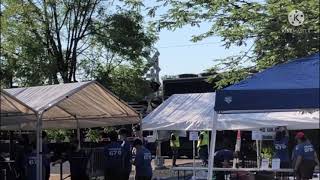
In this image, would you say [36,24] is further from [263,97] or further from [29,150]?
[263,97]

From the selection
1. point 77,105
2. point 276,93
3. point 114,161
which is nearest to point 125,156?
point 114,161

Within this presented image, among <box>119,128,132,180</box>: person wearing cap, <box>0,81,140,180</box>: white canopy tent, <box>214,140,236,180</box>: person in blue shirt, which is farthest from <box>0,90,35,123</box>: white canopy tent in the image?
<box>214,140,236,180</box>: person in blue shirt

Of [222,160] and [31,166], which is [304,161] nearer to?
[222,160]

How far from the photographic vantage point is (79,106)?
1548 centimetres

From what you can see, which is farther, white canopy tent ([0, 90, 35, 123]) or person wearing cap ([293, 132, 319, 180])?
person wearing cap ([293, 132, 319, 180])

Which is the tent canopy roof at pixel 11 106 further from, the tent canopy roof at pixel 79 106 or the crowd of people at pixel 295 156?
the crowd of people at pixel 295 156

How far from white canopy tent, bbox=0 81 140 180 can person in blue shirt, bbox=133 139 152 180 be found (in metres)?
1.96

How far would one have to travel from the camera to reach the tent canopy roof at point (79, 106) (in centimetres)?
1416

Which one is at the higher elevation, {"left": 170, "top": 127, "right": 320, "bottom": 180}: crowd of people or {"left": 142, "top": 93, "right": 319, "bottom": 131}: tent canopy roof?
{"left": 142, "top": 93, "right": 319, "bottom": 131}: tent canopy roof

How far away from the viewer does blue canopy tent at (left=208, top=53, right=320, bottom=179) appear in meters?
8.66

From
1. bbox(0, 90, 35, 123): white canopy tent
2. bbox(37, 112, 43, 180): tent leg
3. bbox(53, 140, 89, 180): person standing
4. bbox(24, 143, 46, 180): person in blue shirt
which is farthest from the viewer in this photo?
bbox(53, 140, 89, 180): person standing

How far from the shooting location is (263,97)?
29.0 feet

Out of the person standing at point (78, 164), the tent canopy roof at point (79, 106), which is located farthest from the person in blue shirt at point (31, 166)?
the person standing at point (78, 164)

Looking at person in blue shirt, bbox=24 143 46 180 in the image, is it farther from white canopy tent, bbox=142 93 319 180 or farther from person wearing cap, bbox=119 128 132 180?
white canopy tent, bbox=142 93 319 180
